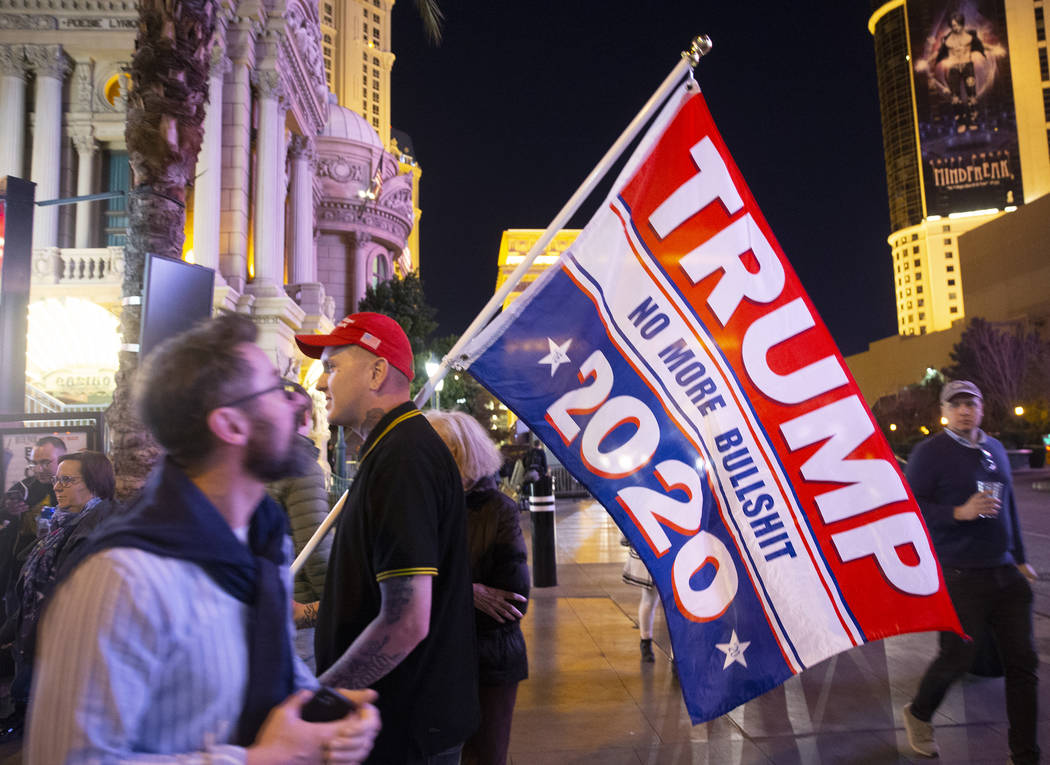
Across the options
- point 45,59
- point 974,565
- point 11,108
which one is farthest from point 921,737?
point 45,59

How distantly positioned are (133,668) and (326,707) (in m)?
0.37

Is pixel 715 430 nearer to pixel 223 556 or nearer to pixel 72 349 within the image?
pixel 223 556

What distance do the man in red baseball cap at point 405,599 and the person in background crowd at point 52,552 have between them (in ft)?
11.6

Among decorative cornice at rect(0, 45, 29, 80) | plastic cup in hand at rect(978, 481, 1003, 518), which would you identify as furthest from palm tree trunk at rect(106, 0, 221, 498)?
decorative cornice at rect(0, 45, 29, 80)

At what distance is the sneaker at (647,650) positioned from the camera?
6.61 m

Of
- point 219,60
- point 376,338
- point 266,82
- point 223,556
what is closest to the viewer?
point 223,556

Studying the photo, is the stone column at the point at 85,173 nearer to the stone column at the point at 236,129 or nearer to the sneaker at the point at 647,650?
the stone column at the point at 236,129

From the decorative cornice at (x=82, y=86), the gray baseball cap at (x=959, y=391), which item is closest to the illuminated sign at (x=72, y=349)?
the decorative cornice at (x=82, y=86)

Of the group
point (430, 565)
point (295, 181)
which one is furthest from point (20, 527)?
point (295, 181)

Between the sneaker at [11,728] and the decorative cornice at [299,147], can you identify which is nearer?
the sneaker at [11,728]

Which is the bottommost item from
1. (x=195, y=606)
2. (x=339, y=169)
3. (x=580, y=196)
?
(x=195, y=606)

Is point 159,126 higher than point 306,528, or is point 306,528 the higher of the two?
point 159,126

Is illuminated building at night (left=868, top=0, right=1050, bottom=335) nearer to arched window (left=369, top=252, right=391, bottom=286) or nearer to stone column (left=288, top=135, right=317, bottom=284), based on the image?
arched window (left=369, top=252, right=391, bottom=286)

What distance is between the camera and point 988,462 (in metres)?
4.51
